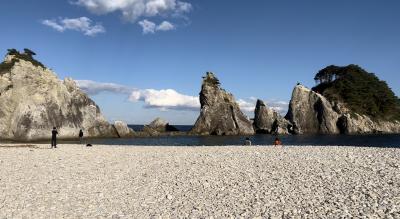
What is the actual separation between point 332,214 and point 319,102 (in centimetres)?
13239

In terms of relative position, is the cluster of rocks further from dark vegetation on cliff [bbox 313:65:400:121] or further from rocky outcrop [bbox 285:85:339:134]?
dark vegetation on cliff [bbox 313:65:400:121]

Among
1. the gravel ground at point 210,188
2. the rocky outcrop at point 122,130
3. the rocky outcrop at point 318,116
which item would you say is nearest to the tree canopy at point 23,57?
the rocky outcrop at point 122,130

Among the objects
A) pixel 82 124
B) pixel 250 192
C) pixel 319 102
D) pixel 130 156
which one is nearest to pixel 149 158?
pixel 130 156

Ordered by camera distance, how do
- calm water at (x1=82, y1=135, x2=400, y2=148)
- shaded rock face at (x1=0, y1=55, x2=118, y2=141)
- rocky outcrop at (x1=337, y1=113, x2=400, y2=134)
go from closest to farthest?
1. calm water at (x1=82, y1=135, x2=400, y2=148)
2. shaded rock face at (x1=0, y1=55, x2=118, y2=141)
3. rocky outcrop at (x1=337, y1=113, x2=400, y2=134)

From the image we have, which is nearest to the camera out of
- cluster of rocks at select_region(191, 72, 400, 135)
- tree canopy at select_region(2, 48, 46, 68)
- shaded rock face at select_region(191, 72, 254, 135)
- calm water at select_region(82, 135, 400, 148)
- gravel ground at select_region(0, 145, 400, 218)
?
gravel ground at select_region(0, 145, 400, 218)

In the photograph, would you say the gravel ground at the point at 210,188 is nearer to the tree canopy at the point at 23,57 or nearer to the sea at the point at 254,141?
the sea at the point at 254,141

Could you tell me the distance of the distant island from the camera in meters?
87.7

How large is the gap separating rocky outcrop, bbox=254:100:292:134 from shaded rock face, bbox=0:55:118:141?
5731 centimetres

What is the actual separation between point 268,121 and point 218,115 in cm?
2159

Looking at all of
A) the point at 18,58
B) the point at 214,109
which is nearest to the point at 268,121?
the point at 214,109

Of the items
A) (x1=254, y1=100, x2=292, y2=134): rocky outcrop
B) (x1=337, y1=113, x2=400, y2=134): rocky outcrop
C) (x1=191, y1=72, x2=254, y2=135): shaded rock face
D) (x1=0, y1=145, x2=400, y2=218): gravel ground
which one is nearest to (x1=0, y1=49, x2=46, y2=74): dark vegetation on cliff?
(x1=191, y1=72, x2=254, y2=135): shaded rock face

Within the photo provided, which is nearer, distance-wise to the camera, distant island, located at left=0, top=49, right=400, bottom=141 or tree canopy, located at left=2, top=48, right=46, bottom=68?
distant island, located at left=0, top=49, right=400, bottom=141

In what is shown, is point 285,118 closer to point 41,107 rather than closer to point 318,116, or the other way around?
point 318,116

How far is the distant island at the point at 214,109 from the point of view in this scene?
87688 millimetres
